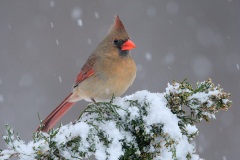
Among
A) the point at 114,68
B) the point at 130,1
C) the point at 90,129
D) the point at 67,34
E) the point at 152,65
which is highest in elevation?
the point at 130,1

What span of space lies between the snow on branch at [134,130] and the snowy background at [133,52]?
15.3 ft

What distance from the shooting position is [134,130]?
4.51ft

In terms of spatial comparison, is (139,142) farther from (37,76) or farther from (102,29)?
(102,29)

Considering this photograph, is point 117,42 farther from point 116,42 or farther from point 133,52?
point 133,52

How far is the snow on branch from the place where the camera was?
1.23 m

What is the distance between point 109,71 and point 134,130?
48.7 inches

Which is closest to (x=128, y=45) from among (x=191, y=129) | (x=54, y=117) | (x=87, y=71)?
(x=87, y=71)

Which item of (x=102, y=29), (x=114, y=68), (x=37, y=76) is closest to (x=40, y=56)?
(x=37, y=76)

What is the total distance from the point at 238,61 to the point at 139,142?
21.0 ft

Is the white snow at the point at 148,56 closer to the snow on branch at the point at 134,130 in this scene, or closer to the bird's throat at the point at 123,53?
the bird's throat at the point at 123,53

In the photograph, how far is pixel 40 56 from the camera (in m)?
7.96

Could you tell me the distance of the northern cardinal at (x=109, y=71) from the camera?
251 centimetres

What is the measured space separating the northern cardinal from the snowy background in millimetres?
3531

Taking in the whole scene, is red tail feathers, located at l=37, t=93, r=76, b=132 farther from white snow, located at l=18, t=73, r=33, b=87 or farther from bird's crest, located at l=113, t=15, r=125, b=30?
white snow, located at l=18, t=73, r=33, b=87
